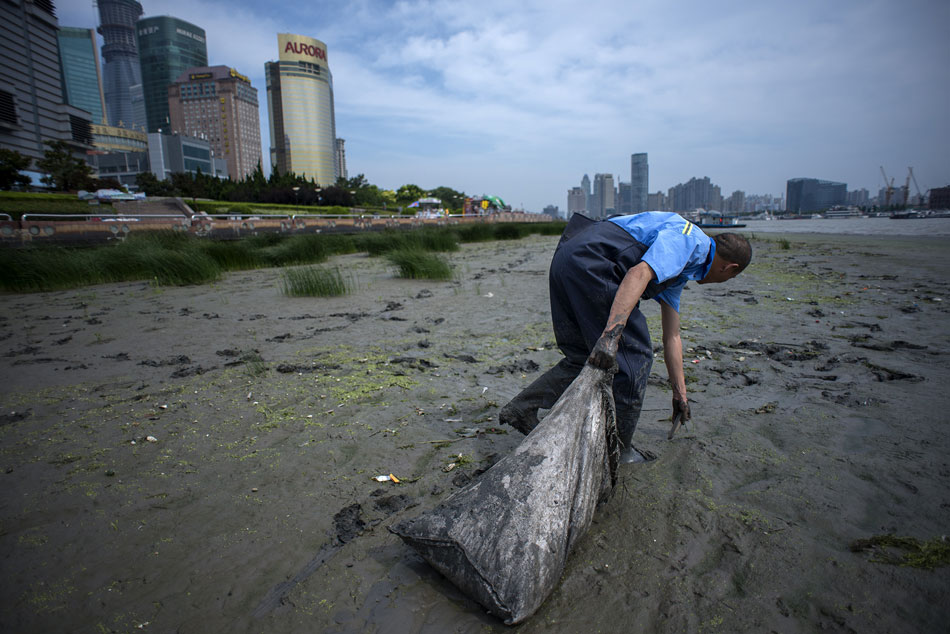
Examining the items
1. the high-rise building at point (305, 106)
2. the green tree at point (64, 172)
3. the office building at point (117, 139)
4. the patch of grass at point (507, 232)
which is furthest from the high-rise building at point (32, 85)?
the patch of grass at point (507, 232)

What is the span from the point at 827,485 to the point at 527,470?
4.90 ft

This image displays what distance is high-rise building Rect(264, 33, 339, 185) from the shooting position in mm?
111062

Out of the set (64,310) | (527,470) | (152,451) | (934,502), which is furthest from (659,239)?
(64,310)

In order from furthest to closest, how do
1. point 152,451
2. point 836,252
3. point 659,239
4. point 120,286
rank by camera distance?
point 836,252, point 120,286, point 152,451, point 659,239

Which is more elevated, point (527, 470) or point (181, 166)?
point (181, 166)

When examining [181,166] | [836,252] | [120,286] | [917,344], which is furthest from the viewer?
[181,166]

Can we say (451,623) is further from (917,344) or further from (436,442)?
(917,344)

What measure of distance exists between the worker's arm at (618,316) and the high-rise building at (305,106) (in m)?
120

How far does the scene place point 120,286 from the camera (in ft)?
26.4

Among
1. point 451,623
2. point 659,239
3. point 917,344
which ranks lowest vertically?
point 451,623

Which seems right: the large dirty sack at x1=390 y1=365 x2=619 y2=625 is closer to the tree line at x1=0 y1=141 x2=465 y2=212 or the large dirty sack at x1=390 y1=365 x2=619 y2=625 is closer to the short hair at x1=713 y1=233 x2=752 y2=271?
the short hair at x1=713 y1=233 x2=752 y2=271

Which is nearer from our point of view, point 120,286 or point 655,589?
point 655,589

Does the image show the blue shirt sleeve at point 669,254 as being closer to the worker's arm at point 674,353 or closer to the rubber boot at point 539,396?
the worker's arm at point 674,353

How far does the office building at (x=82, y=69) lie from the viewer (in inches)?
6900
